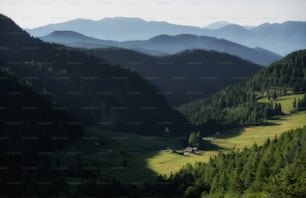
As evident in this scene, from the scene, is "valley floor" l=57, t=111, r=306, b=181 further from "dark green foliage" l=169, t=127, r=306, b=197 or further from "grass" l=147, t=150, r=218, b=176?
"dark green foliage" l=169, t=127, r=306, b=197

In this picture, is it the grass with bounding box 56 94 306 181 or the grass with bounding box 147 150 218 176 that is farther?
the grass with bounding box 147 150 218 176

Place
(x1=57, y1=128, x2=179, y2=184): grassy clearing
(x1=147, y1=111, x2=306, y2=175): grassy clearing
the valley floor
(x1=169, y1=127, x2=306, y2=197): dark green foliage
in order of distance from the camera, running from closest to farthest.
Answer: (x1=169, y1=127, x2=306, y2=197): dark green foliage < (x1=57, y1=128, x2=179, y2=184): grassy clearing < the valley floor < (x1=147, y1=111, x2=306, y2=175): grassy clearing

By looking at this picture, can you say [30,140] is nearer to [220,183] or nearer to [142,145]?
[142,145]

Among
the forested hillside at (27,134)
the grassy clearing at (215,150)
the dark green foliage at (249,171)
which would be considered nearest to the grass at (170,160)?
the grassy clearing at (215,150)

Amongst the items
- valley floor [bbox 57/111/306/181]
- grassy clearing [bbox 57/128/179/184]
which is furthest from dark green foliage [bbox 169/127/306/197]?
valley floor [bbox 57/111/306/181]

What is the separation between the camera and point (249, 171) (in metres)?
84.9

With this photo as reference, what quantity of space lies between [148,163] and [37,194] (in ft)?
→ 215

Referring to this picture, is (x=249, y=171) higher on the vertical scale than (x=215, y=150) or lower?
higher

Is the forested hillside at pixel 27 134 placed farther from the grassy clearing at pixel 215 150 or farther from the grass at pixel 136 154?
the grassy clearing at pixel 215 150

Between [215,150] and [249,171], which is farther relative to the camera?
[215,150]

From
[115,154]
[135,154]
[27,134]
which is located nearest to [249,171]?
[115,154]

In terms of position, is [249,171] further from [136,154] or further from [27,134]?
[136,154]

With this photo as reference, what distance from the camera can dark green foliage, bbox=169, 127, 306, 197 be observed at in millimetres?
73125

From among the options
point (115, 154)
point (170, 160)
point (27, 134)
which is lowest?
point (170, 160)
